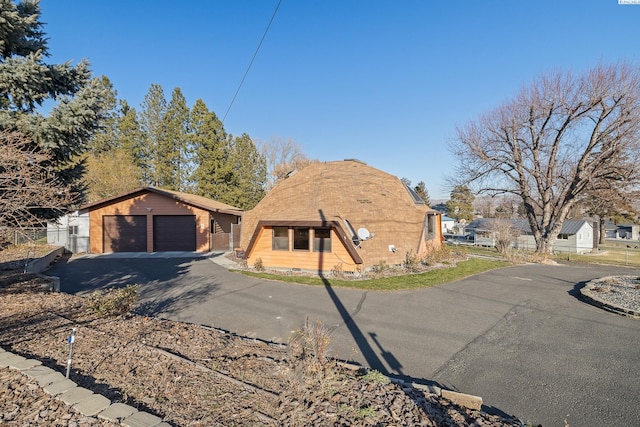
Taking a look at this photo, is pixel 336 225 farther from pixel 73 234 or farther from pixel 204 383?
pixel 73 234

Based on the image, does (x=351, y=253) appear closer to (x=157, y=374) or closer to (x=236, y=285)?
(x=236, y=285)

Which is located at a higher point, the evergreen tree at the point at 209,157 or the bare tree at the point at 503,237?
the evergreen tree at the point at 209,157

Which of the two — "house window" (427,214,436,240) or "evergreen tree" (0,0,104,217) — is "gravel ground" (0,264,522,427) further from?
"house window" (427,214,436,240)

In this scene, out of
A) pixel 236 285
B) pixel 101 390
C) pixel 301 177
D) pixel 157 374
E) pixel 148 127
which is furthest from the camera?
pixel 148 127

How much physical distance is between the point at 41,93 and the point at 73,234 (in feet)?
53.2

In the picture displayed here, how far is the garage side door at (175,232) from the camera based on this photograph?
22.0m

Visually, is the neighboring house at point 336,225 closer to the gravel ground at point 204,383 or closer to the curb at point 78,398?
the gravel ground at point 204,383

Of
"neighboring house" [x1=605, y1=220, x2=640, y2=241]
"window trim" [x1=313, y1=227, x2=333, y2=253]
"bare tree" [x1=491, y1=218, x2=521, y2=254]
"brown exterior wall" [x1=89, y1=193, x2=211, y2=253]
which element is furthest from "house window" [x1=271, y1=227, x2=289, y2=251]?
"neighboring house" [x1=605, y1=220, x2=640, y2=241]

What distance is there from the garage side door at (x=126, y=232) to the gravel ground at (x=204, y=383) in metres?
17.2

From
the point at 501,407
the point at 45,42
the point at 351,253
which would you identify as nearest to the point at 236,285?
the point at 351,253

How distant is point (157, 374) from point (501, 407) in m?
5.01

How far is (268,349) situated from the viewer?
5668 mm

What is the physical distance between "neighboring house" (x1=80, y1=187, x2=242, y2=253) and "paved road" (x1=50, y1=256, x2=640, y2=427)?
8293mm

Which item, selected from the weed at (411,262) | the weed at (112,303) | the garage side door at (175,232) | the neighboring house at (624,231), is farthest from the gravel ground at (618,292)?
the neighboring house at (624,231)
